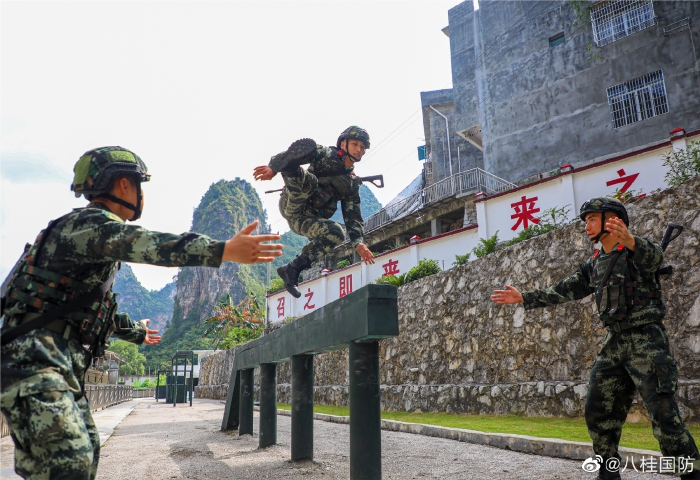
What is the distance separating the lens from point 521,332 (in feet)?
29.4

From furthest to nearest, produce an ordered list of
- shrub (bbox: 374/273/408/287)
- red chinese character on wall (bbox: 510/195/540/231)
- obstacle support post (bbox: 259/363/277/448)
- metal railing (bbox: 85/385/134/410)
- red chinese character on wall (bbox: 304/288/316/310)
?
red chinese character on wall (bbox: 304/288/316/310), metal railing (bbox: 85/385/134/410), shrub (bbox: 374/273/408/287), red chinese character on wall (bbox: 510/195/540/231), obstacle support post (bbox: 259/363/277/448)

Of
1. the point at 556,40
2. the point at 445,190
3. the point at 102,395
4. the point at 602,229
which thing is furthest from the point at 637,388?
the point at 445,190

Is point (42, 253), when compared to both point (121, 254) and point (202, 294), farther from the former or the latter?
point (202, 294)

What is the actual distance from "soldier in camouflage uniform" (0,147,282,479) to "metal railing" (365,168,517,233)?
17073mm

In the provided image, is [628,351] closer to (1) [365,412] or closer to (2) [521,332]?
(1) [365,412]

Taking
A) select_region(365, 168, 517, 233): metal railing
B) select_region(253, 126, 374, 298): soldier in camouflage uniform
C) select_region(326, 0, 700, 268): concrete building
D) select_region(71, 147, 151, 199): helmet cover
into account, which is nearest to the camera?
select_region(71, 147, 151, 199): helmet cover

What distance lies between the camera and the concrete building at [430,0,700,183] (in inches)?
647

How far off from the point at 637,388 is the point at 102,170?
10.9 feet

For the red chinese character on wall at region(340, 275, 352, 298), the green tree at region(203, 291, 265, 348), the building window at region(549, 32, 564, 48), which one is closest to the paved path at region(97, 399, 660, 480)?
the red chinese character on wall at region(340, 275, 352, 298)

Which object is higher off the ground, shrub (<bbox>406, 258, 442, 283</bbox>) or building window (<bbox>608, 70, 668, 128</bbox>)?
building window (<bbox>608, 70, 668, 128</bbox>)

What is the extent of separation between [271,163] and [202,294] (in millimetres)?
108165

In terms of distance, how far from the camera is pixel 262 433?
6.00 meters

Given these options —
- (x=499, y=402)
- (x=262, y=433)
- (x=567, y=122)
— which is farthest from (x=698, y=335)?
(x=567, y=122)

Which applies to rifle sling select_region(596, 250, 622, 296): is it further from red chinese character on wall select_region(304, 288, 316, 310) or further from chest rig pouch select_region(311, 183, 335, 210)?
red chinese character on wall select_region(304, 288, 316, 310)
